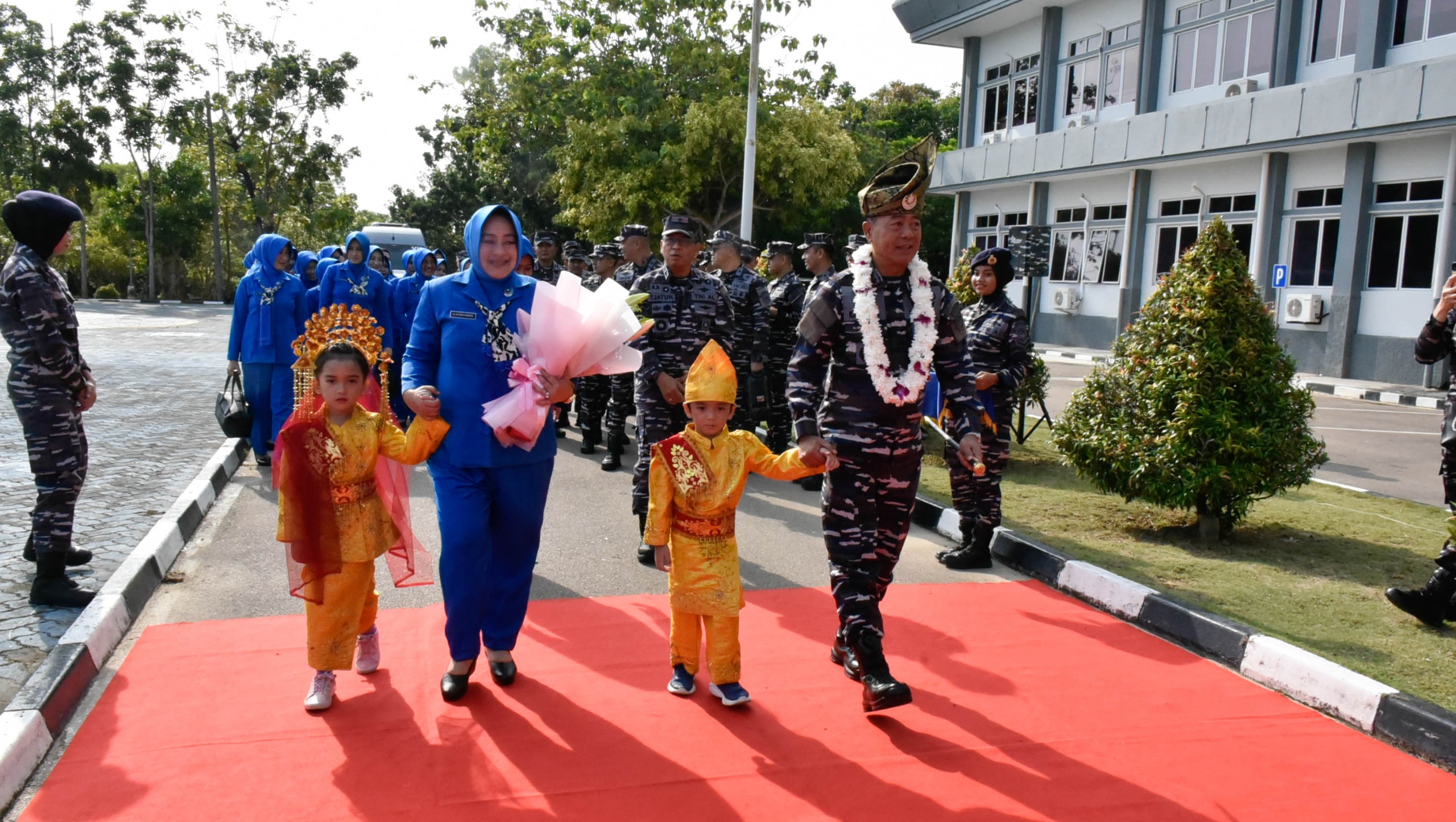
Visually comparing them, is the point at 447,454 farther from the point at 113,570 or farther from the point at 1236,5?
the point at 1236,5

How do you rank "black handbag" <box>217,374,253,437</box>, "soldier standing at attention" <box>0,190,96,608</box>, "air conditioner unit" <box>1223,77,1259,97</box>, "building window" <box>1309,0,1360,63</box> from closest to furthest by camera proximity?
"soldier standing at attention" <box>0,190,96,608</box>
"black handbag" <box>217,374,253,437</box>
"building window" <box>1309,0,1360,63</box>
"air conditioner unit" <box>1223,77,1259,97</box>

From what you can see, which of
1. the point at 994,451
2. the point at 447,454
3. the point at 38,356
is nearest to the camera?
the point at 447,454

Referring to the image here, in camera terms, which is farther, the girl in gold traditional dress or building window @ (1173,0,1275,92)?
building window @ (1173,0,1275,92)

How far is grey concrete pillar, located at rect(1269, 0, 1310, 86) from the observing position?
2064cm

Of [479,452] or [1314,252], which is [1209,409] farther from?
[1314,252]

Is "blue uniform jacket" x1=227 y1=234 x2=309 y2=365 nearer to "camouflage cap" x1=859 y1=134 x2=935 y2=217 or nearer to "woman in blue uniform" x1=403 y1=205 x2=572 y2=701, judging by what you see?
"woman in blue uniform" x1=403 y1=205 x2=572 y2=701

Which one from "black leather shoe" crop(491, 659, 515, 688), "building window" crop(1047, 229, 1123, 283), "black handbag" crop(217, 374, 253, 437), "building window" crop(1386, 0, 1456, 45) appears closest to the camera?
"black leather shoe" crop(491, 659, 515, 688)

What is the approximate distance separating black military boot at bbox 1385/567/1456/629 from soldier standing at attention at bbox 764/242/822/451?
Result: 543cm

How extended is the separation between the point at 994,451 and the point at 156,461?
710 centimetres

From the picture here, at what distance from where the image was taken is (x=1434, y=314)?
17.2 ft

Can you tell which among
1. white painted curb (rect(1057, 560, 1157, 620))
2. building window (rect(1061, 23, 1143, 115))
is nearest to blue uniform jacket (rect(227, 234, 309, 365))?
white painted curb (rect(1057, 560, 1157, 620))

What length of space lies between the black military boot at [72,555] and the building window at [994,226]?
2543 cm

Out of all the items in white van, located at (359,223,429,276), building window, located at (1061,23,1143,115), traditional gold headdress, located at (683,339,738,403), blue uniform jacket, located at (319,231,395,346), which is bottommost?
traditional gold headdress, located at (683,339,738,403)

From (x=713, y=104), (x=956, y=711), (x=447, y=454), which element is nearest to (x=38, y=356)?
(x=447, y=454)
